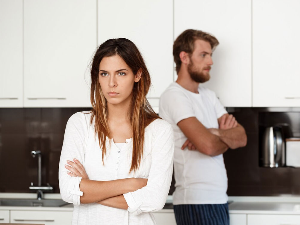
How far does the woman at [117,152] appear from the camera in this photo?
1.88 m

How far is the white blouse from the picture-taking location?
6.18ft

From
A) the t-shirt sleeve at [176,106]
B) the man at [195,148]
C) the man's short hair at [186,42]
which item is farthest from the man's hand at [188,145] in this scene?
the man's short hair at [186,42]

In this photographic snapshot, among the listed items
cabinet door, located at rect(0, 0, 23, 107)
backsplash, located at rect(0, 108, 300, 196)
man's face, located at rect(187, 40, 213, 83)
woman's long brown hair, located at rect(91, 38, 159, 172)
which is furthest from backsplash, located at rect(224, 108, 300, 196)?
woman's long brown hair, located at rect(91, 38, 159, 172)

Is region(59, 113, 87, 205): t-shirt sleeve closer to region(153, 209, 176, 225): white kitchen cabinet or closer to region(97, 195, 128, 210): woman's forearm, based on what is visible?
region(97, 195, 128, 210): woman's forearm

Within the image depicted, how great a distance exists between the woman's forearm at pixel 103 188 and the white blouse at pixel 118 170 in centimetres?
2

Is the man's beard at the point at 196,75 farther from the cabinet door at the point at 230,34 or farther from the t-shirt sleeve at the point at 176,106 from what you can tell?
the cabinet door at the point at 230,34

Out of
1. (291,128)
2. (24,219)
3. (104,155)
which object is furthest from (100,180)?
(291,128)

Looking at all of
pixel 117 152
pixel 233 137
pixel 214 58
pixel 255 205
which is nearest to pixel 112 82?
pixel 117 152

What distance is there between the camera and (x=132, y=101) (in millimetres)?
2029

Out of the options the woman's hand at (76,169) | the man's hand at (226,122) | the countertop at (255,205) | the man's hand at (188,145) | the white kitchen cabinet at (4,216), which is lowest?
the white kitchen cabinet at (4,216)

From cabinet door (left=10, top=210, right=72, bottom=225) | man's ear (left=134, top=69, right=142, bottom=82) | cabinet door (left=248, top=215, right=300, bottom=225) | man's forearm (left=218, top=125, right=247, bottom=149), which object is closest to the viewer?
man's ear (left=134, top=69, right=142, bottom=82)

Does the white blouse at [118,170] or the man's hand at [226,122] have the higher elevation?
the man's hand at [226,122]

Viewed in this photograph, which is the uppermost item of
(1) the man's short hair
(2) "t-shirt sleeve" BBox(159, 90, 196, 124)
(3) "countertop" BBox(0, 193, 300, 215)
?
(1) the man's short hair

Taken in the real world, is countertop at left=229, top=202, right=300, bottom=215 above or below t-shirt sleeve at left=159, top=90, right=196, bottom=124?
below
